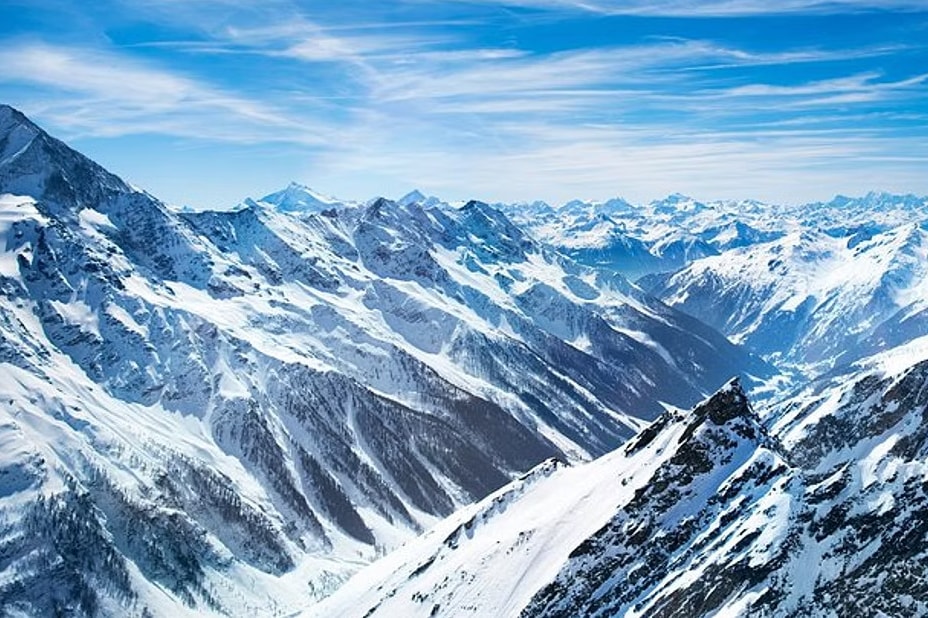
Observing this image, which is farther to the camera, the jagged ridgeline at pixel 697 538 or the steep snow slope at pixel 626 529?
→ the steep snow slope at pixel 626 529

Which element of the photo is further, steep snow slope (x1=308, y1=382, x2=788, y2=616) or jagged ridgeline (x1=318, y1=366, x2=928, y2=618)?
steep snow slope (x1=308, y1=382, x2=788, y2=616)

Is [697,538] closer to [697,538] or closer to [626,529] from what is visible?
[697,538]

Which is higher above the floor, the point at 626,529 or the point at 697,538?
the point at 697,538

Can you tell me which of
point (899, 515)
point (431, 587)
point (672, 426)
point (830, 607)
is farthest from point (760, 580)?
point (431, 587)

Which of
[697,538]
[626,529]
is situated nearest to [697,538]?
[697,538]

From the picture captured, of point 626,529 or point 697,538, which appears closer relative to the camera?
point 697,538

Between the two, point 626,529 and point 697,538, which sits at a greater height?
point 697,538

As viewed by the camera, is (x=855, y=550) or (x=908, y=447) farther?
(x=908, y=447)

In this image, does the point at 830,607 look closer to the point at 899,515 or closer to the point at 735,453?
the point at 899,515
